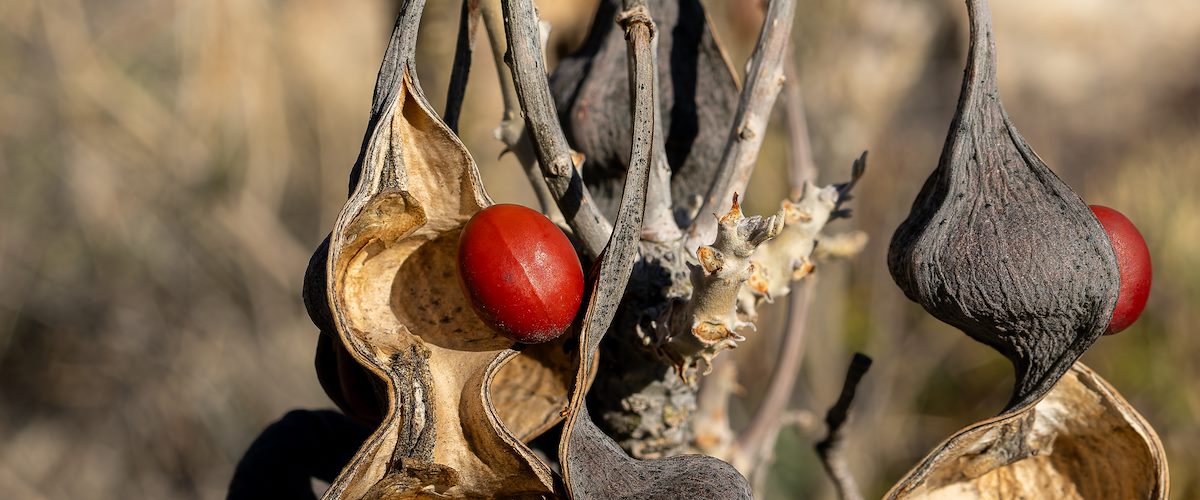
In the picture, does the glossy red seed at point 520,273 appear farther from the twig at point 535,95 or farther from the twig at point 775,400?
the twig at point 775,400

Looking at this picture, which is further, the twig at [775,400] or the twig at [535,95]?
the twig at [775,400]

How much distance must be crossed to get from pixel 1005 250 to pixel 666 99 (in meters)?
0.31

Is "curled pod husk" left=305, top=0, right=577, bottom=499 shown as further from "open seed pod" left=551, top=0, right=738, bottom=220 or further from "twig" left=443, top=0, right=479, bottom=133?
"open seed pod" left=551, top=0, right=738, bottom=220

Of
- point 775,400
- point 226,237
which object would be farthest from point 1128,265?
point 226,237

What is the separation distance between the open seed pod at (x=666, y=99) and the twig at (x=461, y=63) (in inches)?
4.8

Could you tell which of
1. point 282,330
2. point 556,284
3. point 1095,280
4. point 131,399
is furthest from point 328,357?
point 131,399

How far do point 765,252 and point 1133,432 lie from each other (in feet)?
0.89

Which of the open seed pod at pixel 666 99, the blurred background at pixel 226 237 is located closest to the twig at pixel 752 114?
the open seed pod at pixel 666 99

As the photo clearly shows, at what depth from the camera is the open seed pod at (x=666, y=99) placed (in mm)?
750

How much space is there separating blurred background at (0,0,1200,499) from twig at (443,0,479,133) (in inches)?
67.8

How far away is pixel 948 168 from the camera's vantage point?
57cm

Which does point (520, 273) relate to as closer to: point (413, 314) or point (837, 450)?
point (413, 314)

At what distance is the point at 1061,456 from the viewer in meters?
0.67

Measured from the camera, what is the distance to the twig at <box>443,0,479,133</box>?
64cm
